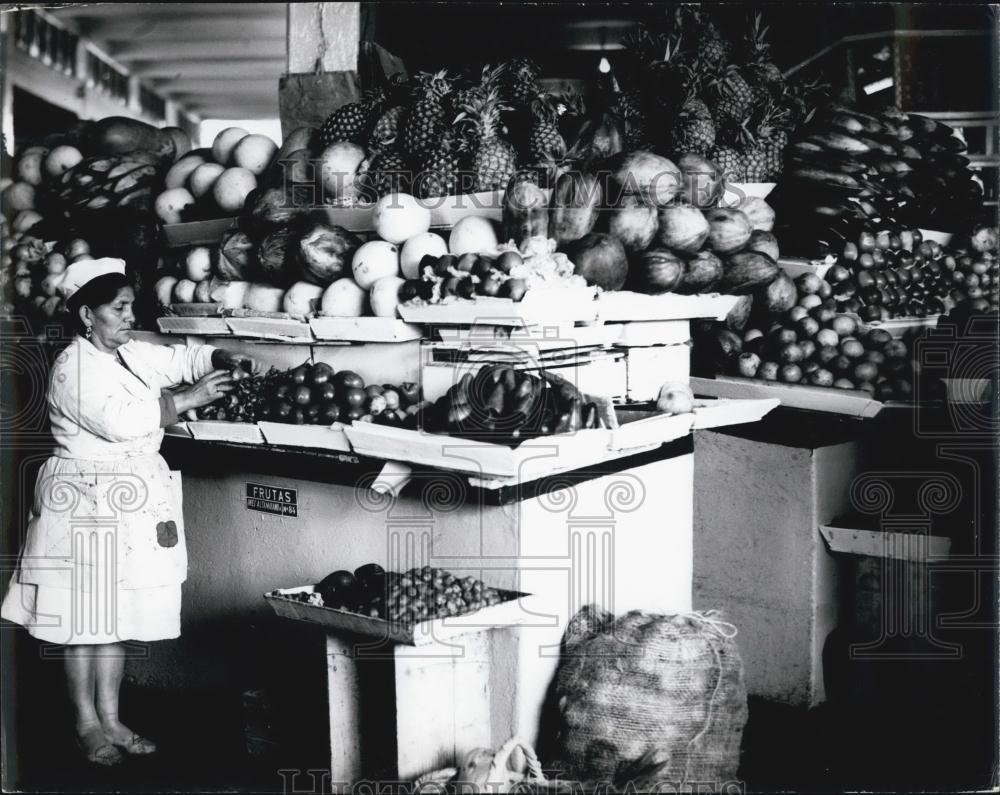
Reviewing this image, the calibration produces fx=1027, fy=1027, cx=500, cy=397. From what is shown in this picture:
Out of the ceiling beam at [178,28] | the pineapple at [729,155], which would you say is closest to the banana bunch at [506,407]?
the pineapple at [729,155]

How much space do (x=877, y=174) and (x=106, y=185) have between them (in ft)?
13.4

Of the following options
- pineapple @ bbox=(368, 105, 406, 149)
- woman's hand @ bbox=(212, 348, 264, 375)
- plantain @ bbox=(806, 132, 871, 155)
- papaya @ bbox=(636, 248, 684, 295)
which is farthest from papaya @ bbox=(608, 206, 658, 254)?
plantain @ bbox=(806, 132, 871, 155)

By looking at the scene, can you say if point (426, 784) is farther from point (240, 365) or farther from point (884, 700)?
point (884, 700)

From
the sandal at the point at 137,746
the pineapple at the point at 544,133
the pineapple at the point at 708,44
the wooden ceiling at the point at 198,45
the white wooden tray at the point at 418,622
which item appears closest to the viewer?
the white wooden tray at the point at 418,622

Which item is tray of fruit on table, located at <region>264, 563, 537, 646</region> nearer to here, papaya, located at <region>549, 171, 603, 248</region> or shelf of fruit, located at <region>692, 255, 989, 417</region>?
papaya, located at <region>549, 171, 603, 248</region>

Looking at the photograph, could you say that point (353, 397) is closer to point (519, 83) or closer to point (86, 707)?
point (86, 707)

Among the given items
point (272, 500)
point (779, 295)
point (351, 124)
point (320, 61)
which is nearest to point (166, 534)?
point (272, 500)

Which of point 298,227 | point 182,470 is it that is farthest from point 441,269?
point 182,470

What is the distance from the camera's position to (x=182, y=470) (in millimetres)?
4551

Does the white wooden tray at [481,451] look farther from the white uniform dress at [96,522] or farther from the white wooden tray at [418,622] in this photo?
the white uniform dress at [96,522]

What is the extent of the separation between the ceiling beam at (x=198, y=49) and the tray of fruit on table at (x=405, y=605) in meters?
6.33

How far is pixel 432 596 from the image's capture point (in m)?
3.35

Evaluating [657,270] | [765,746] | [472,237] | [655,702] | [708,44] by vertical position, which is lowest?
[765,746]

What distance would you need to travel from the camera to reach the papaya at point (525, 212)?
379 cm
